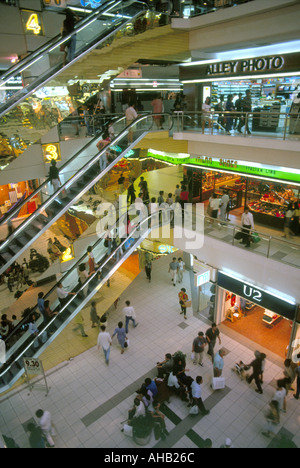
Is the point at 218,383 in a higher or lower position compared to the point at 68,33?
lower

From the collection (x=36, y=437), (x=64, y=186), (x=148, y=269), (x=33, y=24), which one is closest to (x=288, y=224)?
(x=148, y=269)

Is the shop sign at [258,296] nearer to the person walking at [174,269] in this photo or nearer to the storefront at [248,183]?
the storefront at [248,183]

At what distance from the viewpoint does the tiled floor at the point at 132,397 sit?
6.73 m

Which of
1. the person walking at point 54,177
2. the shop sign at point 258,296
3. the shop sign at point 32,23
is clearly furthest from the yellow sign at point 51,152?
the shop sign at point 258,296

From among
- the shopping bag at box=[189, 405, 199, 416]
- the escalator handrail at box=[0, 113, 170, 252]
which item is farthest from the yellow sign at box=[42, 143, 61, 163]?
the shopping bag at box=[189, 405, 199, 416]

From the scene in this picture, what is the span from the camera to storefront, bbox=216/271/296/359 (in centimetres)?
807

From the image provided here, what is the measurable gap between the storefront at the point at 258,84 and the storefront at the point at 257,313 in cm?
434

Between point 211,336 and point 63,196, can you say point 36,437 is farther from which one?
point 63,196

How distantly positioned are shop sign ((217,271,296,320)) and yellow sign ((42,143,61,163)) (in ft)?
22.9

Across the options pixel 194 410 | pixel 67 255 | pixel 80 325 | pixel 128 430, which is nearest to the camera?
pixel 128 430

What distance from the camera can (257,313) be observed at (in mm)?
11094

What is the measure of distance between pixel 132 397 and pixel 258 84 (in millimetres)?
10282

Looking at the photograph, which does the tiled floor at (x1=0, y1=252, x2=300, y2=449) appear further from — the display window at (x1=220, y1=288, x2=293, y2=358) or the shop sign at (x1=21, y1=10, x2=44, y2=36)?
the shop sign at (x1=21, y1=10, x2=44, y2=36)
